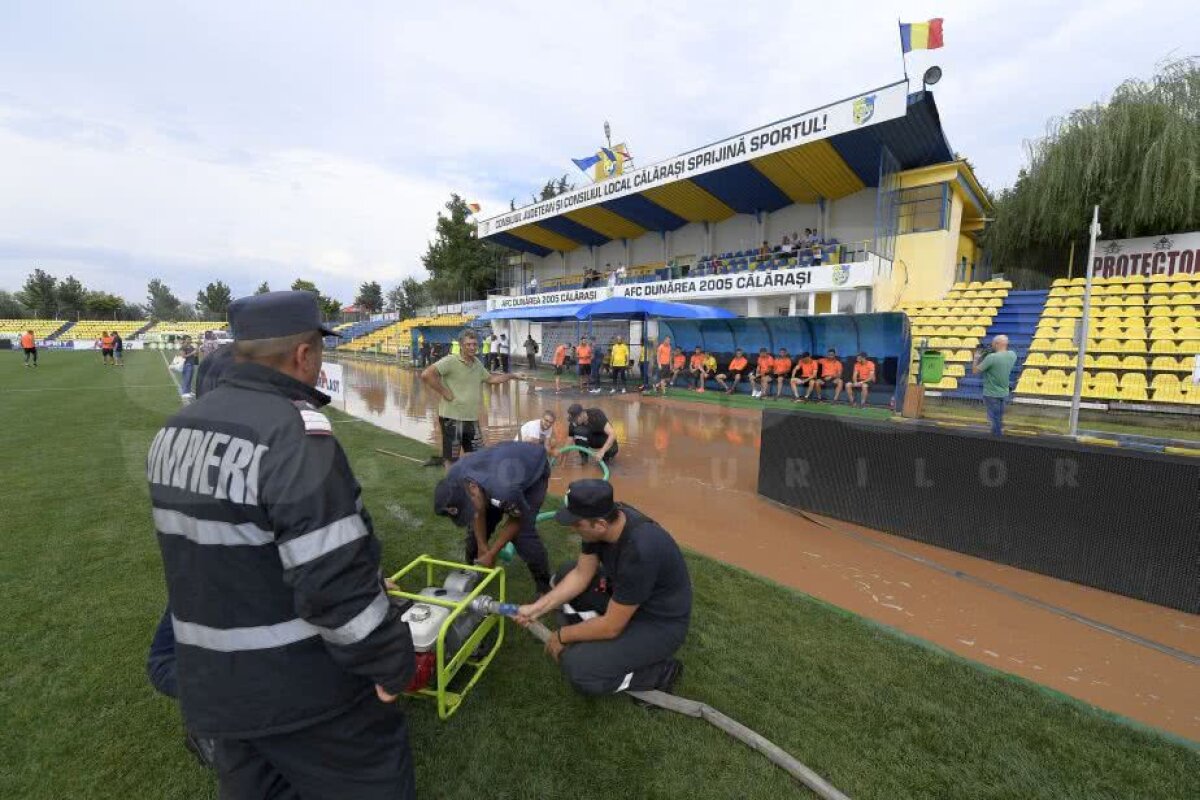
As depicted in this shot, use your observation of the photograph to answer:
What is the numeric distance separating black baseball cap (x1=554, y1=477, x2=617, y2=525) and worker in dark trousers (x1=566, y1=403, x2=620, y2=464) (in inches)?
Result: 179

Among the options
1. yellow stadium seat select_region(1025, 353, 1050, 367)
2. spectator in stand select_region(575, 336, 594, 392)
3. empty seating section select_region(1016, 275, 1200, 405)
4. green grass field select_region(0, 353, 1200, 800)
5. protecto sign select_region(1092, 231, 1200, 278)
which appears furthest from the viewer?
spectator in stand select_region(575, 336, 594, 392)

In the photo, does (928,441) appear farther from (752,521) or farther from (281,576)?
(281,576)

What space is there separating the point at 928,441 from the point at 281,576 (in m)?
5.12

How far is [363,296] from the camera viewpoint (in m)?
88.4

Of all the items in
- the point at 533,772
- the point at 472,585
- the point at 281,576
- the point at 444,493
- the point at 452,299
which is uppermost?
the point at 452,299

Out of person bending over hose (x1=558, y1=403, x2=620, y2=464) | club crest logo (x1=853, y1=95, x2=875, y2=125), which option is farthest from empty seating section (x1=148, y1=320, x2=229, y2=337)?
person bending over hose (x1=558, y1=403, x2=620, y2=464)

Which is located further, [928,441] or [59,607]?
[928,441]

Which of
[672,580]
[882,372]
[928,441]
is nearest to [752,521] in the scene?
[928,441]

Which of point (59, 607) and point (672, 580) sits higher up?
point (672, 580)

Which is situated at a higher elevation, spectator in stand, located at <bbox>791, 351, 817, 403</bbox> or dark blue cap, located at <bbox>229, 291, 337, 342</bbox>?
dark blue cap, located at <bbox>229, 291, 337, 342</bbox>

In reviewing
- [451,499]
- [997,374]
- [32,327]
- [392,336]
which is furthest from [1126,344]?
[32,327]

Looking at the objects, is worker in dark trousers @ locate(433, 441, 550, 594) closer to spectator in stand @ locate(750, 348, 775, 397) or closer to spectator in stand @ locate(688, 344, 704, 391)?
spectator in stand @ locate(750, 348, 775, 397)

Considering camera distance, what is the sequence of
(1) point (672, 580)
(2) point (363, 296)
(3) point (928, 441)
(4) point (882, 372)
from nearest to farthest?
(1) point (672, 580) → (3) point (928, 441) → (4) point (882, 372) → (2) point (363, 296)

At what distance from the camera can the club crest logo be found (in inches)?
637
